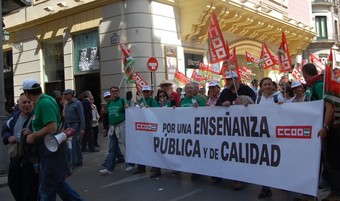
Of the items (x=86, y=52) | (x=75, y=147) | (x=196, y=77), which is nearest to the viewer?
(x=75, y=147)

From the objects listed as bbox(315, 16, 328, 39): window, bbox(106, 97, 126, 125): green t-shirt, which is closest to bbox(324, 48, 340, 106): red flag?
bbox(106, 97, 126, 125): green t-shirt

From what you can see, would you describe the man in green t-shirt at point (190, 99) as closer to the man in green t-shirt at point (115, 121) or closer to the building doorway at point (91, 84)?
the man in green t-shirt at point (115, 121)

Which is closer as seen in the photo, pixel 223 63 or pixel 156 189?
pixel 156 189

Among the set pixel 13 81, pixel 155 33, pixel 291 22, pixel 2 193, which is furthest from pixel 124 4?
pixel 291 22

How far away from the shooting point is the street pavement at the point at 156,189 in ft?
18.8

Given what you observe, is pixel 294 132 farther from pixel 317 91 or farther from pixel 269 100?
pixel 269 100

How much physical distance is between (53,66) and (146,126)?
36.2 ft

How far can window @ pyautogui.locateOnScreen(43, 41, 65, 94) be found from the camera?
16812 mm

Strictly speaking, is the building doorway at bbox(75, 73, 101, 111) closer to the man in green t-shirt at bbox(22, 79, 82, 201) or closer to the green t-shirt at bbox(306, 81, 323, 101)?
the man in green t-shirt at bbox(22, 79, 82, 201)

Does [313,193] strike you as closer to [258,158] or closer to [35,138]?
[258,158]

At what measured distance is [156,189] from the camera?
6.38 meters

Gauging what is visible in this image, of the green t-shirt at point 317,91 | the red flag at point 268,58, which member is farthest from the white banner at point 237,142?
the red flag at point 268,58

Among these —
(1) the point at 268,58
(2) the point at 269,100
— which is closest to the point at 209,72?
(1) the point at 268,58

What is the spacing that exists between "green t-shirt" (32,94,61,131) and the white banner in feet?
8.82
